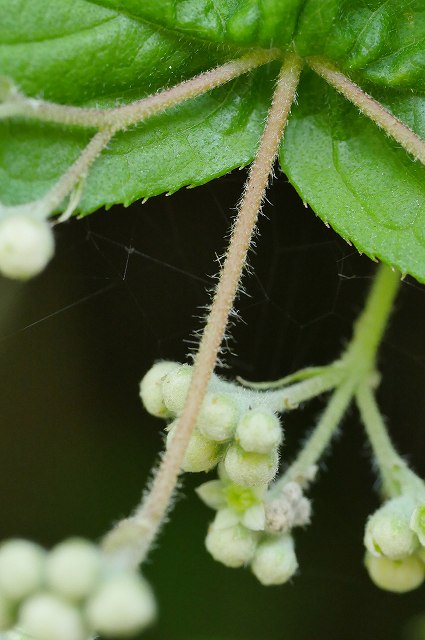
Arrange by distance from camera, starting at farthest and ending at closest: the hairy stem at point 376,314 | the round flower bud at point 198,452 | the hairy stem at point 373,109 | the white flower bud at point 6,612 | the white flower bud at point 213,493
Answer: the hairy stem at point 376,314
the white flower bud at point 213,493
the hairy stem at point 373,109
the round flower bud at point 198,452
the white flower bud at point 6,612

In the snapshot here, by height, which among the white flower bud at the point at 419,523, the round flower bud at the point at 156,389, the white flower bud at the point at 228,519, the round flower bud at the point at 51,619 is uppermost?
the round flower bud at the point at 156,389

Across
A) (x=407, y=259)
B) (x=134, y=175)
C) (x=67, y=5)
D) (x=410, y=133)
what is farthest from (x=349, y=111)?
(x=67, y=5)

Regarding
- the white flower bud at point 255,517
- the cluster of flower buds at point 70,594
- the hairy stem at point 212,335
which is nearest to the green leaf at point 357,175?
the hairy stem at point 212,335

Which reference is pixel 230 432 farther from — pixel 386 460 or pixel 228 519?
pixel 386 460

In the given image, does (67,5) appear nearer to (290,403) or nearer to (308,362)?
(290,403)

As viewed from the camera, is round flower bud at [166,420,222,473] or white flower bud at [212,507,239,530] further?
white flower bud at [212,507,239,530]

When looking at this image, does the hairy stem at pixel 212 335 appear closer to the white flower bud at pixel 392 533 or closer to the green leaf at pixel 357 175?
the green leaf at pixel 357 175

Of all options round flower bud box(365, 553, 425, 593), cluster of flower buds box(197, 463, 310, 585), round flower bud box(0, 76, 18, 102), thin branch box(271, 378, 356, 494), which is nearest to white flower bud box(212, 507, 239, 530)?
cluster of flower buds box(197, 463, 310, 585)

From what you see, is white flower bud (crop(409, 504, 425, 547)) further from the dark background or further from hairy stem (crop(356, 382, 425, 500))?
the dark background
